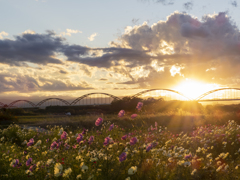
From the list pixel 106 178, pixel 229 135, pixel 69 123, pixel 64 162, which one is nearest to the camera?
pixel 106 178

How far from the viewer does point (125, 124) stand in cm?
1773

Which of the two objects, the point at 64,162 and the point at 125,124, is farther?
the point at 125,124

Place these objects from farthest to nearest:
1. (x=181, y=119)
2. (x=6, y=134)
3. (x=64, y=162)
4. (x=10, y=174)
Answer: (x=181, y=119), (x=6, y=134), (x=10, y=174), (x=64, y=162)

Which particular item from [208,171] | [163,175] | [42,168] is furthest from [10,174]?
[208,171]

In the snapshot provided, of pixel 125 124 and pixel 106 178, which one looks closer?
pixel 106 178

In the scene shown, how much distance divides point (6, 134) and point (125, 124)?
8843mm

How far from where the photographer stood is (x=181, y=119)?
64.8 feet

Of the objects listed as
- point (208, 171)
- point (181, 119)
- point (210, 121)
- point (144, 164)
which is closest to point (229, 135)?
point (208, 171)

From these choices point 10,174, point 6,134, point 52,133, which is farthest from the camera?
point 6,134

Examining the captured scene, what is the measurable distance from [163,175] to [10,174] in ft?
11.6

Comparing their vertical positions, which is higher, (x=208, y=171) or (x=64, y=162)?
(x=64, y=162)

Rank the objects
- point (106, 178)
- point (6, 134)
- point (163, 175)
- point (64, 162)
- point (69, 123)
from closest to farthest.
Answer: point (106, 178) < point (163, 175) < point (64, 162) < point (6, 134) < point (69, 123)

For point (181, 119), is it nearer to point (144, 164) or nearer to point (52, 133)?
point (52, 133)

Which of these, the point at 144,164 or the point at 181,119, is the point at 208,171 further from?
the point at 181,119
